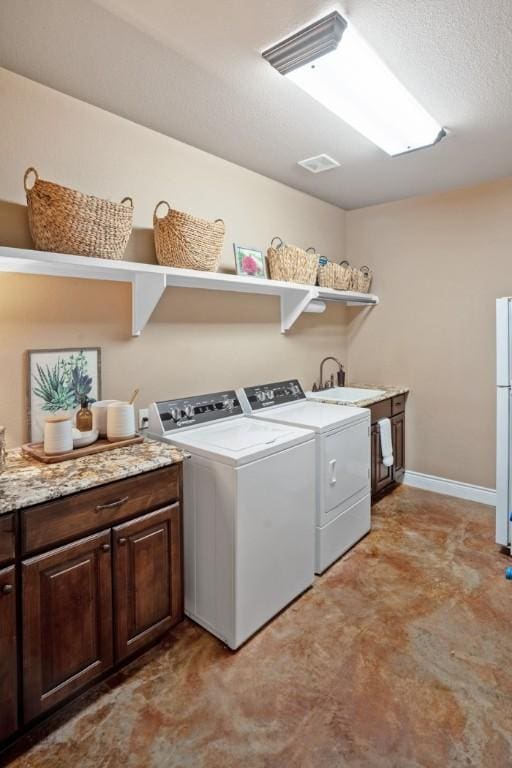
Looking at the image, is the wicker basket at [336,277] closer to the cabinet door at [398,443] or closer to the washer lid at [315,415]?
the washer lid at [315,415]

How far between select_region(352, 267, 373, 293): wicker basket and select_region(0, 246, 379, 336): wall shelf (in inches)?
19.2

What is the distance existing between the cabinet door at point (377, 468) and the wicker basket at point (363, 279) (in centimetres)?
129

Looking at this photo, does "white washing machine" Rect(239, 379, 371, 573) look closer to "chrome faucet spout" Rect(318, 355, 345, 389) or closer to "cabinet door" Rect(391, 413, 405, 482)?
"chrome faucet spout" Rect(318, 355, 345, 389)

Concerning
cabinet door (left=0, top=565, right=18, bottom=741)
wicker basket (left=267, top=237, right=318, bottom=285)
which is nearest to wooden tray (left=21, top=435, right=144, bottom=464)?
cabinet door (left=0, top=565, right=18, bottom=741)

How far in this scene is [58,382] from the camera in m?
2.06

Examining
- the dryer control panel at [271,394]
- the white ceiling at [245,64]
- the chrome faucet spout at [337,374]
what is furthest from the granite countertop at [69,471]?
the chrome faucet spout at [337,374]

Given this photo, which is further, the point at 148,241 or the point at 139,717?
the point at 148,241

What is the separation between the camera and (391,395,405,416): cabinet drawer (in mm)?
3602

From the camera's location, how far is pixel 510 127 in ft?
7.82

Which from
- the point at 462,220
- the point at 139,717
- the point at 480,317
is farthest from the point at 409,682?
the point at 462,220

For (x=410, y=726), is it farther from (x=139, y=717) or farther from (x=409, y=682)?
(x=139, y=717)

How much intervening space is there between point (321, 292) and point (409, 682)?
2381 millimetres

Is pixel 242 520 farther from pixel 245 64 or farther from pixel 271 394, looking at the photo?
pixel 245 64

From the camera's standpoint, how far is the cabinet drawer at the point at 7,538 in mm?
1362
